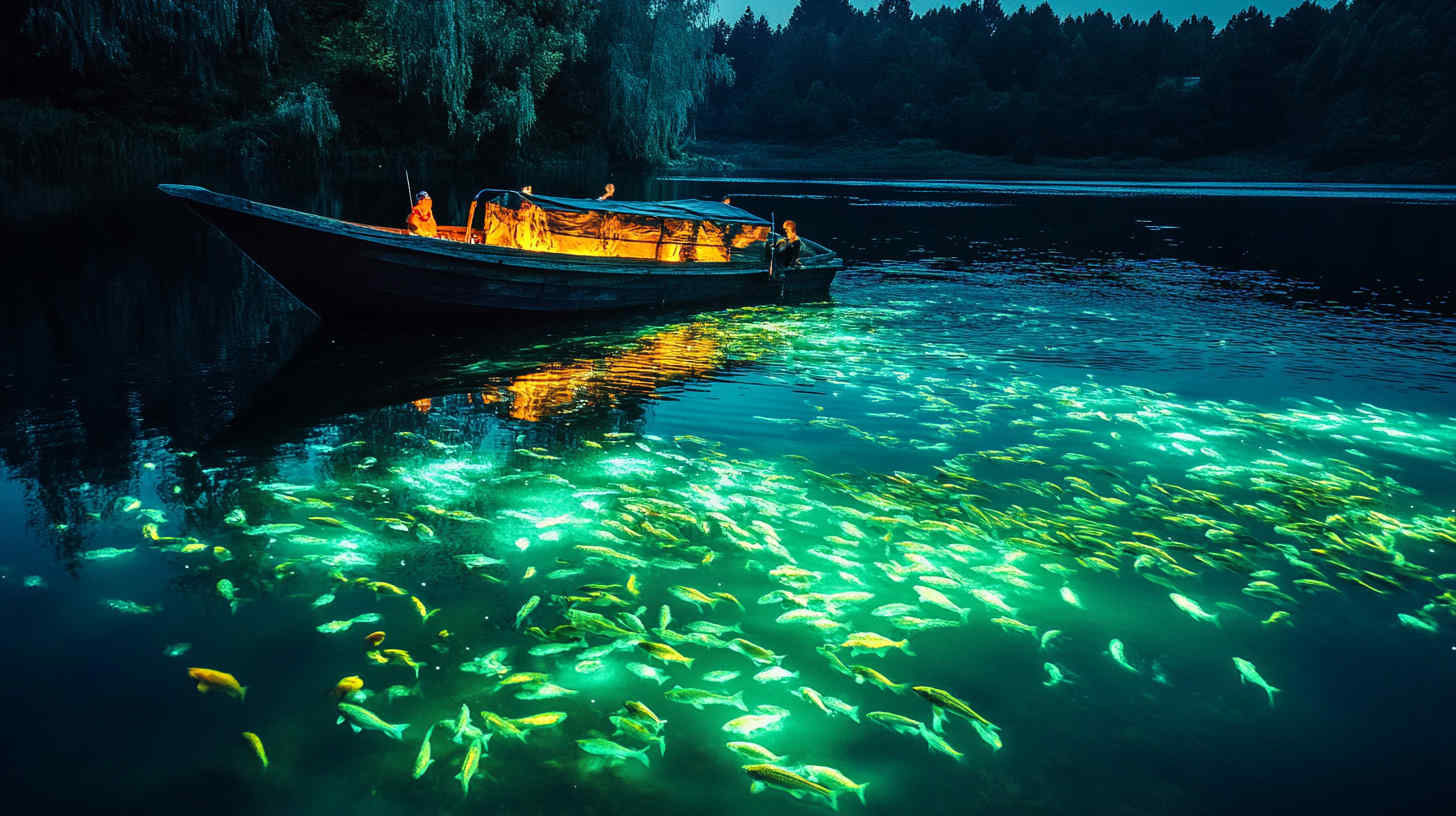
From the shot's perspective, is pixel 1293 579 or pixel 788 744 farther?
pixel 1293 579

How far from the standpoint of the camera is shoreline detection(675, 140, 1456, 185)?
104 metres

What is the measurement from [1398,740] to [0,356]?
20.6 meters

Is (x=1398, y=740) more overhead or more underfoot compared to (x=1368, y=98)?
more underfoot

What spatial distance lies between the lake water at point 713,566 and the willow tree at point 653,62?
39.1 metres

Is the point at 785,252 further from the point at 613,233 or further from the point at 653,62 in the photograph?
the point at 653,62

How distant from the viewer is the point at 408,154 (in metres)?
53.0

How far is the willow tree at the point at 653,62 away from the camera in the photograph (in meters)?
54.0

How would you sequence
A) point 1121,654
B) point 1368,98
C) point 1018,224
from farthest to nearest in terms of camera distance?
point 1368,98, point 1018,224, point 1121,654

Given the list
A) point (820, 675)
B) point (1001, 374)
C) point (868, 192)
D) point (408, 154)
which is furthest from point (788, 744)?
point (868, 192)

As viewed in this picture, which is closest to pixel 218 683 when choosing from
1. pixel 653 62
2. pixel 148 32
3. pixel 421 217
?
pixel 421 217

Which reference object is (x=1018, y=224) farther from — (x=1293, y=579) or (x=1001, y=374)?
(x=1293, y=579)

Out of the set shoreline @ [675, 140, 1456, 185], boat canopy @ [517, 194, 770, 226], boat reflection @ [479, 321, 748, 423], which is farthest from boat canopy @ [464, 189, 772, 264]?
shoreline @ [675, 140, 1456, 185]

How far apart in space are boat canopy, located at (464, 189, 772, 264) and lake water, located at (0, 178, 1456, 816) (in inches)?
118

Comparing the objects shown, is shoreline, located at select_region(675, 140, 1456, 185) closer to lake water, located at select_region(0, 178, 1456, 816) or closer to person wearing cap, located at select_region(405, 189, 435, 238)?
person wearing cap, located at select_region(405, 189, 435, 238)
